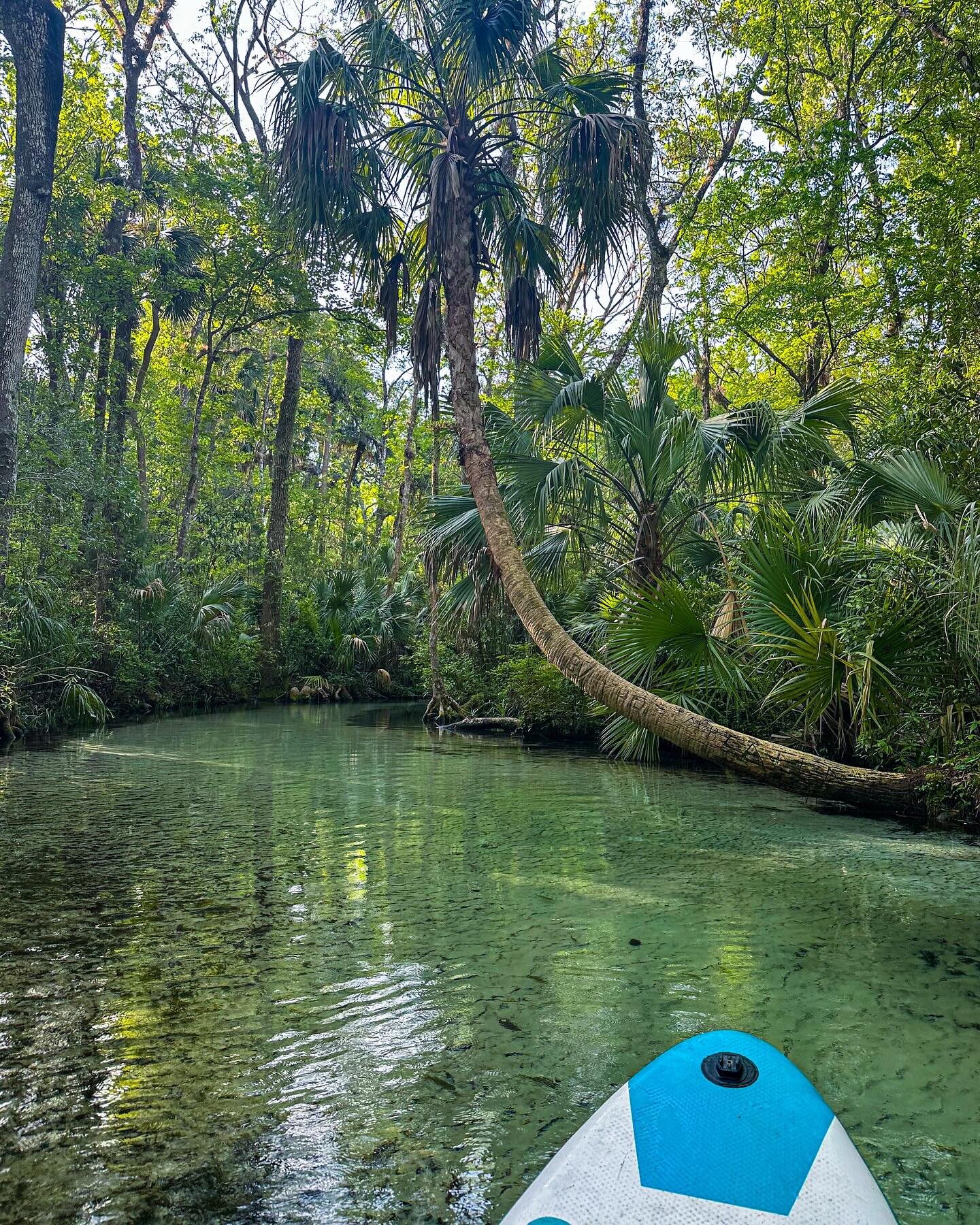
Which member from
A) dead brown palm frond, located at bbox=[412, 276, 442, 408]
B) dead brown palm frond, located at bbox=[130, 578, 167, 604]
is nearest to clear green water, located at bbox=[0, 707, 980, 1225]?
dead brown palm frond, located at bbox=[412, 276, 442, 408]

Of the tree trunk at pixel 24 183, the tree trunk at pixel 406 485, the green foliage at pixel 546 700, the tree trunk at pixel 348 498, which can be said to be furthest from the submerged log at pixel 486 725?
the tree trunk at pixel 348 498

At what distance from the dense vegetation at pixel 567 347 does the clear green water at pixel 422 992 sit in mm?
1212

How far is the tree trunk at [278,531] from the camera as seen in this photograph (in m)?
17.4

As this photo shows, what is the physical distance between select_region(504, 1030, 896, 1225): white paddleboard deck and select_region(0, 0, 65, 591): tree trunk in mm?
8599

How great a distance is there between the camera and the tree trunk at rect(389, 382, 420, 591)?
1652 cm

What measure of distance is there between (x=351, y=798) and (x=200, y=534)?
15.2 metres

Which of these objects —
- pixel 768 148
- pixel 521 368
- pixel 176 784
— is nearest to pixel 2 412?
pixel 176 784

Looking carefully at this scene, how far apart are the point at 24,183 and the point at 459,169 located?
14.8ft

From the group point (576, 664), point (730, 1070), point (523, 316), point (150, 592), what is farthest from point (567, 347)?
point (150, 592)

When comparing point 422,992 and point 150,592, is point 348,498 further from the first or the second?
point 422,992

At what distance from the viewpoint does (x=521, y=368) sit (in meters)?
8.18

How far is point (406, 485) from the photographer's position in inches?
691

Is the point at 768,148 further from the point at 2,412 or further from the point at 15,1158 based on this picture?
the point at 15,1158

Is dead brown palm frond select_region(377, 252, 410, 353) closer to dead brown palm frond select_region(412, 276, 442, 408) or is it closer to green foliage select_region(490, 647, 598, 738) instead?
dead brown palm frond select_region(412, 276, 442, 408)
